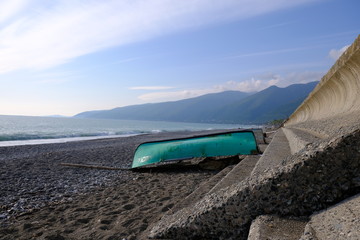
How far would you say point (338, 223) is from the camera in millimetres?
1506

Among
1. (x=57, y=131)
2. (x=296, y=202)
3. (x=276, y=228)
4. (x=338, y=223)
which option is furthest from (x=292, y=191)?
(x=57, y=131)

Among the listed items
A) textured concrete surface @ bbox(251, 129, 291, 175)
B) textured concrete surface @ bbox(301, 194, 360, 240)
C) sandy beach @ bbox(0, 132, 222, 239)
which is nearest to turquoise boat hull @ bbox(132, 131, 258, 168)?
sandy beach @ bbox(0, 132, 222, 239)

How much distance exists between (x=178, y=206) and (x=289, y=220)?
5.55 feet

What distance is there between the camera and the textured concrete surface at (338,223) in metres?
1.37

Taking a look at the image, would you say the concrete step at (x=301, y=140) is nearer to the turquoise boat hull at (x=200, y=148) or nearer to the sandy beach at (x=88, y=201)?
the sandy beach at (x=88, y=201)

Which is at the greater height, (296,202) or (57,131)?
(57,131)

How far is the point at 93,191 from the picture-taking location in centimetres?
623

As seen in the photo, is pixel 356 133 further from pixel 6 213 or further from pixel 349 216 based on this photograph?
pixel 6 213

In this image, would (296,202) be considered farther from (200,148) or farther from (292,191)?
(200,148)

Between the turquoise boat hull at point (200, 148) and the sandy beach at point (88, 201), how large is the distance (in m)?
0.41

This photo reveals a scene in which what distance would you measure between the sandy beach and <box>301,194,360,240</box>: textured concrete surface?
1913 millimetres

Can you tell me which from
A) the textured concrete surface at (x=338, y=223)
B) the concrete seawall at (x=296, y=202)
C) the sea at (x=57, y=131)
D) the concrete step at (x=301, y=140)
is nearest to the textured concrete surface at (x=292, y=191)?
the concrete seawall at (x=296, y=202)

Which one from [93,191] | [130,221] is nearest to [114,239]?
[130,221]

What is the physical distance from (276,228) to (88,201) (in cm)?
424
